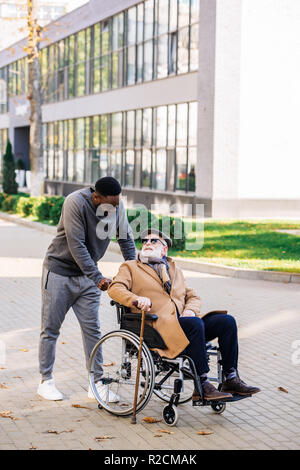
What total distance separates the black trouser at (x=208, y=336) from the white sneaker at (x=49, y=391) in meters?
1.16

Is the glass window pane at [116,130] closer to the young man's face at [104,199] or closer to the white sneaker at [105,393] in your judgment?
the young man's face at [104,199]

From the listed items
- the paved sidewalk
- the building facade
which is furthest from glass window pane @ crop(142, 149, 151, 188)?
the paved sidewalk

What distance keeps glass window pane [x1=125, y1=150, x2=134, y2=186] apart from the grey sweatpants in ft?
93.6

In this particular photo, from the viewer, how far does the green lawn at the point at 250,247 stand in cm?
1510

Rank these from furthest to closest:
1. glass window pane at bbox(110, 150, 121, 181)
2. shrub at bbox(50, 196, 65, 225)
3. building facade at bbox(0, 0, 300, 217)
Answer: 1. glass window pane at bbox(110, 150, 121, 181)
2. building facade at bbox(0, 0, 300, 217)
3. shrub at bbox(50, 196, 65, 225)

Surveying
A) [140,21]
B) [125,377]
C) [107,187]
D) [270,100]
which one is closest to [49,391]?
[125,377]

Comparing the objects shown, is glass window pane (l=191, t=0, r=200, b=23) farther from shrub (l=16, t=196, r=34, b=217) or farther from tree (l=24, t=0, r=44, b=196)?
shrub (l=16, t=196, r=34, b=217)

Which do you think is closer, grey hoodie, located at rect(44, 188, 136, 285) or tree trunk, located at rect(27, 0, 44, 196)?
grey hoodie, located at rect(44, 188, 136, 285)

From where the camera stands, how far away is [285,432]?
18.9 ft

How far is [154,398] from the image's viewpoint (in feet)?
21.7

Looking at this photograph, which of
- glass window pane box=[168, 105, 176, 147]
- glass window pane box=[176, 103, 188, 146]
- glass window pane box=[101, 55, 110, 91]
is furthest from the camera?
glass window pane box=[101, 55, 110, 91]

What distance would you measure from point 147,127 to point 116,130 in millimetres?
3609

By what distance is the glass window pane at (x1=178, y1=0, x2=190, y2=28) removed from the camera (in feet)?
95.9

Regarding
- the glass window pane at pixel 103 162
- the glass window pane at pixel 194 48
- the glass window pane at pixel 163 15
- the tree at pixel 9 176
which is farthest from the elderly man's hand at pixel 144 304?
the glass window pane at pixel 103 162
